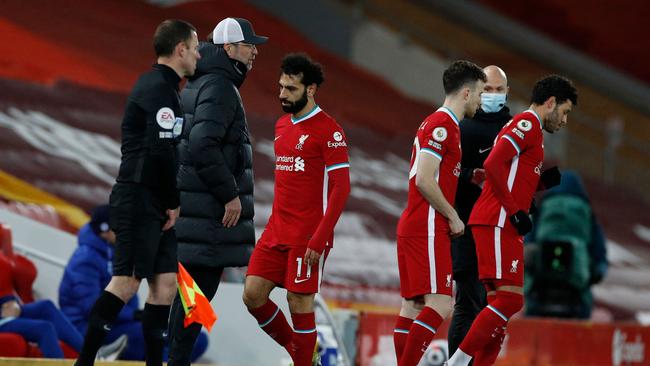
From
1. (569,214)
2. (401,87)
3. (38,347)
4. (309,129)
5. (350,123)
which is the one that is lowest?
(38,347)

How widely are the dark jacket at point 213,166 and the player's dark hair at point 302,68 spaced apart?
1.06ft

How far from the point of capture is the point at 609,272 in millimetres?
19609

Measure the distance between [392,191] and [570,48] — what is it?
11373 mm

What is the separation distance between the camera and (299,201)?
701 cm

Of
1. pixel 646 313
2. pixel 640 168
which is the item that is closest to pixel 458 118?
pixel 646 313

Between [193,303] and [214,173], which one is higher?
[214,173]

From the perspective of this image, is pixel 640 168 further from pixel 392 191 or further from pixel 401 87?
pixel 392 191

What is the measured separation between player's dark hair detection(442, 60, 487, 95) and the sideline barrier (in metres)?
3.69

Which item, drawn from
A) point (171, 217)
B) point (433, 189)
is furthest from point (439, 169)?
point (171, 217)

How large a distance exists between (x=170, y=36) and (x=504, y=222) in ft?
7.31

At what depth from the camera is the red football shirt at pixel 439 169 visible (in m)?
7.05

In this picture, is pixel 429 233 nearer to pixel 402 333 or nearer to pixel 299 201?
pixel 402 333

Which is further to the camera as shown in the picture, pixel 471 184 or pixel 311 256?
pixel 471 184

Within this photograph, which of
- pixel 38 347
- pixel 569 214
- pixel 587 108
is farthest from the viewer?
pixel 587 108
